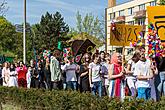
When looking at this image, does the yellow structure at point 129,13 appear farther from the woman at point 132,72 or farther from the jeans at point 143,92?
the jeans at point 143,92

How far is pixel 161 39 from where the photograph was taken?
Answer: 461 inches

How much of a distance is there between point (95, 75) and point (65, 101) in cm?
305

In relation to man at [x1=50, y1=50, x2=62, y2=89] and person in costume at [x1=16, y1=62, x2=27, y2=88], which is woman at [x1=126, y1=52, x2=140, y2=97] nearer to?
man at [x1=50, y1=50, x2=62, y2=89]

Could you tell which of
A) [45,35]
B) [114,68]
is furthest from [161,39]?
[45,35]

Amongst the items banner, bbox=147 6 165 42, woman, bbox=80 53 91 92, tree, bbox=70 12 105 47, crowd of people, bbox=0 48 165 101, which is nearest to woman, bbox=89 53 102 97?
crowd of people, bbox=0 48 165 101

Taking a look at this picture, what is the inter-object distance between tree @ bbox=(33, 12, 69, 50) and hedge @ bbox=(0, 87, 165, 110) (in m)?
72.4

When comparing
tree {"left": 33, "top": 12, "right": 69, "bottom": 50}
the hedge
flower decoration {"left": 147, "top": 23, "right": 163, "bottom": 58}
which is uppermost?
tree {"left": 33, "top": 12, "right": 69, "bottom": 50}

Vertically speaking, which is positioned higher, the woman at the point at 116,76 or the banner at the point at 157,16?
the banner at the point at 157,16

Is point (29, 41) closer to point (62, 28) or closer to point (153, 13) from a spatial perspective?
point (62, 28)

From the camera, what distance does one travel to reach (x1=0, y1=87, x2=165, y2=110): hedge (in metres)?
7.43

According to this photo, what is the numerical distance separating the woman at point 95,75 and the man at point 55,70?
129 centimetres

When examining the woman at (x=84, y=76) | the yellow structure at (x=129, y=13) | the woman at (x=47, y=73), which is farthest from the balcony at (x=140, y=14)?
the woman at (x=84, y=76)

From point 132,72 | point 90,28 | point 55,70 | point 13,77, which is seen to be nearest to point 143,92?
point 132,72

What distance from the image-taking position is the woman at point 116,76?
36.1ft
